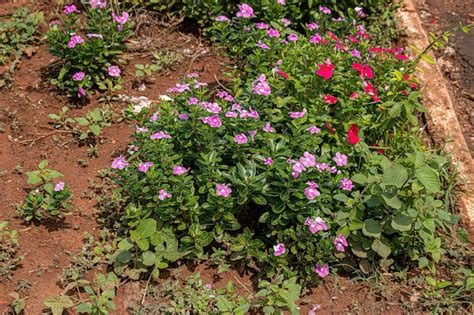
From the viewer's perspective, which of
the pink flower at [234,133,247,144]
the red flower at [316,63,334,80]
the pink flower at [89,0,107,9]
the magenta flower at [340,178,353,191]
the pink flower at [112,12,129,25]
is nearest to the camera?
the pink flower at [234,133,247,144]

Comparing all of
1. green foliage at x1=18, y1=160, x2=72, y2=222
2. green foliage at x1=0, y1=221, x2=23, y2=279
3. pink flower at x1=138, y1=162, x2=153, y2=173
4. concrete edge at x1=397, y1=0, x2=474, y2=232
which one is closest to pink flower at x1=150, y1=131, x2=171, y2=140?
pink flower at x1=138, y1=162, x2=153, y2=173

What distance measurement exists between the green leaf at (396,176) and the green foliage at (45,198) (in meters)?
1.87

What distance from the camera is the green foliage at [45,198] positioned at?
367cm

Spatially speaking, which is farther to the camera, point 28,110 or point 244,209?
point 28,110

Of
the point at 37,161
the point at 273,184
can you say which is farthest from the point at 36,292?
the point at 273,184

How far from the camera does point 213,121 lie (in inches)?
135

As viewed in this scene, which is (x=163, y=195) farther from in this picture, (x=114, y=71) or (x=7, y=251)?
(x=114, y=71)

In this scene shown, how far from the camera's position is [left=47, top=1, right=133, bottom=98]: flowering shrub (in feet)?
14.8

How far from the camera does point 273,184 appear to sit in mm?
3428

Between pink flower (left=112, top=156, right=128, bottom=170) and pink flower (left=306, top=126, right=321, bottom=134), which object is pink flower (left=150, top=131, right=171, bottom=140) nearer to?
pink flower (left=112, top=156, right=128, bottom=170)

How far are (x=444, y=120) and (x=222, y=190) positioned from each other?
2118 mm

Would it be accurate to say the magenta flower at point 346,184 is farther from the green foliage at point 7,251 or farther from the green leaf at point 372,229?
the green foliage at point 7,251

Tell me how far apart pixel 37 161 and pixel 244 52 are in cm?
170

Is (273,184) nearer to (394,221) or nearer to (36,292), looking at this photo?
(394,221)
